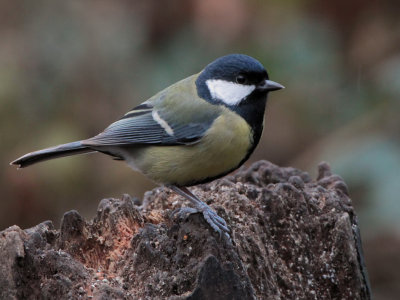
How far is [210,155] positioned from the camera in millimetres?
2807

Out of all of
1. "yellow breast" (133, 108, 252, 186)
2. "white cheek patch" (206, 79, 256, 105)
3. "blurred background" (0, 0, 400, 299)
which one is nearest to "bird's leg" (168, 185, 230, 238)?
"yellow breast" (133, 108, 252, 186)

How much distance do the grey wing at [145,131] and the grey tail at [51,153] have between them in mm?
80

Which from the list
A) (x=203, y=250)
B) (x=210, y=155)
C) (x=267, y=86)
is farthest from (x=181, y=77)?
(x=203, y=250)

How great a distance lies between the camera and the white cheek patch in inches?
115

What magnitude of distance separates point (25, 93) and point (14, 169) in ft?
1.59

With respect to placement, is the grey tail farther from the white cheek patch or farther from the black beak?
the black beak

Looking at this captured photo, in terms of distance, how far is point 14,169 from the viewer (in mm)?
4223

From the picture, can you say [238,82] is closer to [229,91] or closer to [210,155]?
[229,91]

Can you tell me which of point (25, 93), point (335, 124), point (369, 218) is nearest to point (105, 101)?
point (25, 93)

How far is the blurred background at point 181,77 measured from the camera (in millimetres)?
4184

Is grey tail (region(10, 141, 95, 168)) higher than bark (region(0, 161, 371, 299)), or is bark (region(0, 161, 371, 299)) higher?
grey tail (region(10, 141, 95, 168))

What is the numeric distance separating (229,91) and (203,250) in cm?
91

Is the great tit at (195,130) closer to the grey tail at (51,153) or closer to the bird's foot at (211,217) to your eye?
the grey tail at (51,153)

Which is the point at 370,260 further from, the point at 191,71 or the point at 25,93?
the point at 25,93
